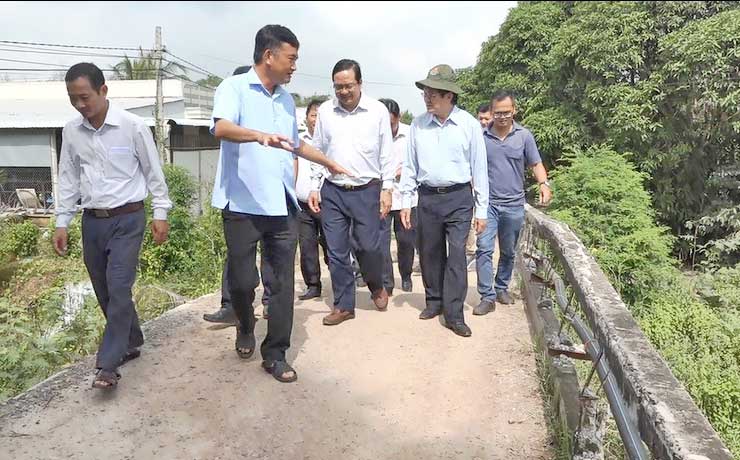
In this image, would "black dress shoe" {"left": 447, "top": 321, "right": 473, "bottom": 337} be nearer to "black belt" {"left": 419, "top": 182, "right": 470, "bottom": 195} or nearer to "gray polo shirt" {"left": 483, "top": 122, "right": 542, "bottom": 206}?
"black belt" {"left": 419, "top": 182, "right": 470, "bottom": 195}

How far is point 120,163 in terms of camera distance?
3.52 m

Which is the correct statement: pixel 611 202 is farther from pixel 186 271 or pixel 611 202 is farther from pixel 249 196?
pixel 186 271

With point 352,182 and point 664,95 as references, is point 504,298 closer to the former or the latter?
point 352,182

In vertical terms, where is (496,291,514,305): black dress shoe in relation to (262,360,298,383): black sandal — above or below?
above

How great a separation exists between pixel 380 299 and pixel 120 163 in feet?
7.83

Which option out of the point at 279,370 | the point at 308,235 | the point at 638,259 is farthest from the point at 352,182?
the point at 638,259

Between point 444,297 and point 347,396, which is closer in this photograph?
point 347,396

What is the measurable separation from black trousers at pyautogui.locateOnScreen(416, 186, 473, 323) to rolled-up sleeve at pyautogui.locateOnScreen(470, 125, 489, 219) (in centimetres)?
7

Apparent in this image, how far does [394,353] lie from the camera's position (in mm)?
4129

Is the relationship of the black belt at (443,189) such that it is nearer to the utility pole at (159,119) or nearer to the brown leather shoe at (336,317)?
the brown leather shoe at (336,317)

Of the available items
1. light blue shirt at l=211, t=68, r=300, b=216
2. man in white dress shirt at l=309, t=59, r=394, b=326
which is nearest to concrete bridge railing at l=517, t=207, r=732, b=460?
man in white dress shirt at l=309, t=59, r=394, b=326

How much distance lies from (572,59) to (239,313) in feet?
35.7

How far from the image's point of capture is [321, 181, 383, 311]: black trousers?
4676 millimetres

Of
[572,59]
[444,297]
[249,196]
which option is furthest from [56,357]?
[572,59]
